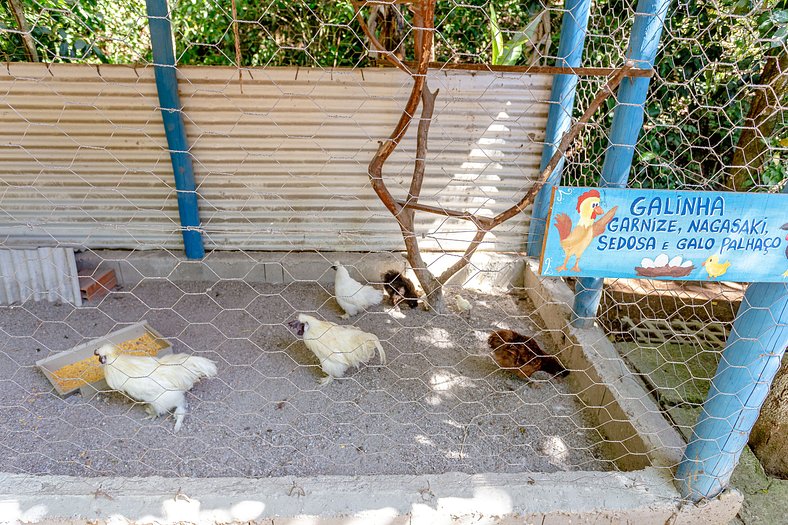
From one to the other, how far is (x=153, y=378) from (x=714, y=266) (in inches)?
95.4

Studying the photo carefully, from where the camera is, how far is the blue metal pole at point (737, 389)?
5.53 ft

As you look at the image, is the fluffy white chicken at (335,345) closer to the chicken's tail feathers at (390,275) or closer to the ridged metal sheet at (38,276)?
the chicken's tail feathers at (390,275)

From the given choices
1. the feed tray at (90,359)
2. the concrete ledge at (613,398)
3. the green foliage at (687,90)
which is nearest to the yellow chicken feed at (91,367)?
the feed tray at (90,359)

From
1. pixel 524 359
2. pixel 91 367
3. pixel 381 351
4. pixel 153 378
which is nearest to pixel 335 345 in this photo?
pixel 381 351

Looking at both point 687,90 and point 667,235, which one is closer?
point 667,235

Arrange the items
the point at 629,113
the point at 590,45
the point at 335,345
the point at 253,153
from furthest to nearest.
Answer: the point at 590,45 → the point at 253,153 → the point at 335,345 → the point at 629,113

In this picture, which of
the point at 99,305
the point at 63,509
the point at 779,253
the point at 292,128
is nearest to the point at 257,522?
the point at 63,509

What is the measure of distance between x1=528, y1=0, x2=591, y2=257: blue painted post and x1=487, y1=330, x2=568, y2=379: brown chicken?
852 mm

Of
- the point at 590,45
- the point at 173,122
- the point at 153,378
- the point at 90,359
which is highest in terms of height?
the point at 590,45

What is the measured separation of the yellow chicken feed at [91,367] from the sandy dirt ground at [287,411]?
84mm

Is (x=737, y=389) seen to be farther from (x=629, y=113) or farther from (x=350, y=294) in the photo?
(x=350, y=294)

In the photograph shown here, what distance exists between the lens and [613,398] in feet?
7.92

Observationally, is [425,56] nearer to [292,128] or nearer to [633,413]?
[292,128]

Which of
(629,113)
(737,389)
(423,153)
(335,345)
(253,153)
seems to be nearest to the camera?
(737,389)
